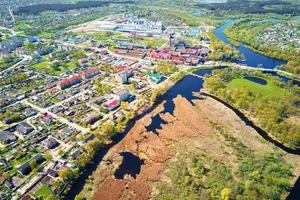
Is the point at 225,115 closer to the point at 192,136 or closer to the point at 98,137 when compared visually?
the point at 192,136

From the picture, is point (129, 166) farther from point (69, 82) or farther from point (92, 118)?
point (69, 82)

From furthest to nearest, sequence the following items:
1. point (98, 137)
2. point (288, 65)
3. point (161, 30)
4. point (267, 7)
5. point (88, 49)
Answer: point (267, 7) < point (161, 30) < point (88, 49) < point (288, 65) < point (98, 137)

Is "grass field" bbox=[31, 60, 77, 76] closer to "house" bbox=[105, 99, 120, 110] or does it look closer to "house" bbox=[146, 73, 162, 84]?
"house" bbox=[146, 73, 162, 84]

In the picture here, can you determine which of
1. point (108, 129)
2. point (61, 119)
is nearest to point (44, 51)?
point (61, 119)

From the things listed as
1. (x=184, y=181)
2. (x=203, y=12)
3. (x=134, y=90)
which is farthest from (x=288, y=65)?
(x=203, y=12)

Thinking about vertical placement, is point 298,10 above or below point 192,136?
above

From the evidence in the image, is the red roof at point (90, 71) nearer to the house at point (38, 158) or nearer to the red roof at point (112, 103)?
the red roof at point (112, 103)
